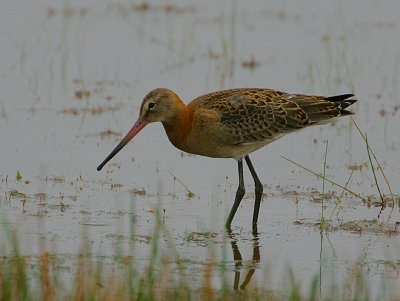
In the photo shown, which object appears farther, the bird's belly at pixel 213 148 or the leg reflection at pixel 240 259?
the bird's belly at pixel 213 148

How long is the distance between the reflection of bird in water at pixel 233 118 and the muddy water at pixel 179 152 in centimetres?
50

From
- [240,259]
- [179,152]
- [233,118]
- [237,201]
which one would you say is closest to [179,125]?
[233,118]

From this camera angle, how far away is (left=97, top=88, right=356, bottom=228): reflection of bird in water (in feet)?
Result: 29.9

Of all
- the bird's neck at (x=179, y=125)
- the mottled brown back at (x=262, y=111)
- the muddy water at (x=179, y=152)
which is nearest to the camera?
the muddy water at (x=179, y=152)

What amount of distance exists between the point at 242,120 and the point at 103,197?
135 centimetres

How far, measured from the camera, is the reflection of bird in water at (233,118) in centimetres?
912

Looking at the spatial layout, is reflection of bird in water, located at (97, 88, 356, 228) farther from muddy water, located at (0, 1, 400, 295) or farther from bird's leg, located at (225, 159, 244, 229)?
muddy water, located at (0, 1, 400, 295)

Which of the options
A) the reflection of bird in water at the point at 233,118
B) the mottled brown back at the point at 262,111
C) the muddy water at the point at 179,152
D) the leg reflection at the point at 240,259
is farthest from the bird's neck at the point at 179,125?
the leg reflection at the point at 240,259

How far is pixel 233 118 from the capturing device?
9352mm

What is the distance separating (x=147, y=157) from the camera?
11047 millimetres

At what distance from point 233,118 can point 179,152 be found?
206 centimetres

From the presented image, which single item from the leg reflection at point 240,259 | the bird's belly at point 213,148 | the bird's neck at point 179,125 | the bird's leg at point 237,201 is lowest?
the leg reflection at point 240,259

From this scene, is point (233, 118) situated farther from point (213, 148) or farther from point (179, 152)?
point (179, 152)

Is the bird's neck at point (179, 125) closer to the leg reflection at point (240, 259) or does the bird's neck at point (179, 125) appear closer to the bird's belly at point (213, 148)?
the bird's belly at point (213, 148)
